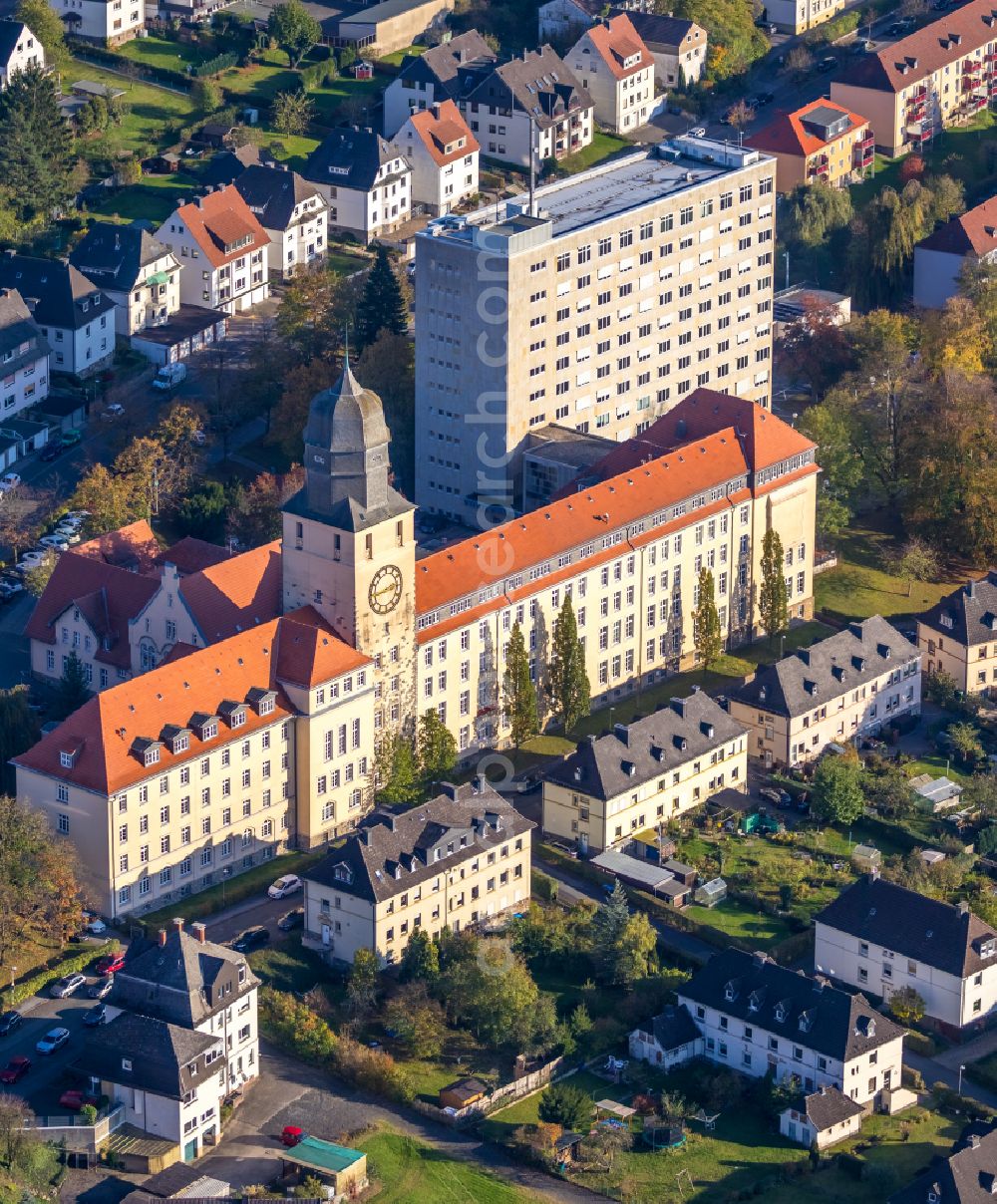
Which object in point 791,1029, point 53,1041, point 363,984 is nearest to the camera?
point 53,1041

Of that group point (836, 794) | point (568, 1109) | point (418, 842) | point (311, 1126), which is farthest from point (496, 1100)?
point (836, 794)

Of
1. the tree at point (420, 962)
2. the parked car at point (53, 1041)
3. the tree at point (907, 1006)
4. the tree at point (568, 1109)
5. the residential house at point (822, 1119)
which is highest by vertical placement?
the parked car at point (53, 1041)

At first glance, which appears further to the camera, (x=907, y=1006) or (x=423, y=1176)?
→ (x=907, y=1006)

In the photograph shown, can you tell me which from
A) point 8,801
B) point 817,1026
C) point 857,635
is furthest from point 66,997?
point 857,635

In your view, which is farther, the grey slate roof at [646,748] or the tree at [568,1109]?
the grey slate roof at [646,748]

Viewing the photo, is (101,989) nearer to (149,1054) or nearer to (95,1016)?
(95,1016)

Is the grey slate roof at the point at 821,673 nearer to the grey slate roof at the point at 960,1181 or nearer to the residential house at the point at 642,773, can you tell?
the residential house at the point at 642,773

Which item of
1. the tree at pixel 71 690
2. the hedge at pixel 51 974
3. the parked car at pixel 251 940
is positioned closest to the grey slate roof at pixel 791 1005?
the parked car at pixel 251 940
